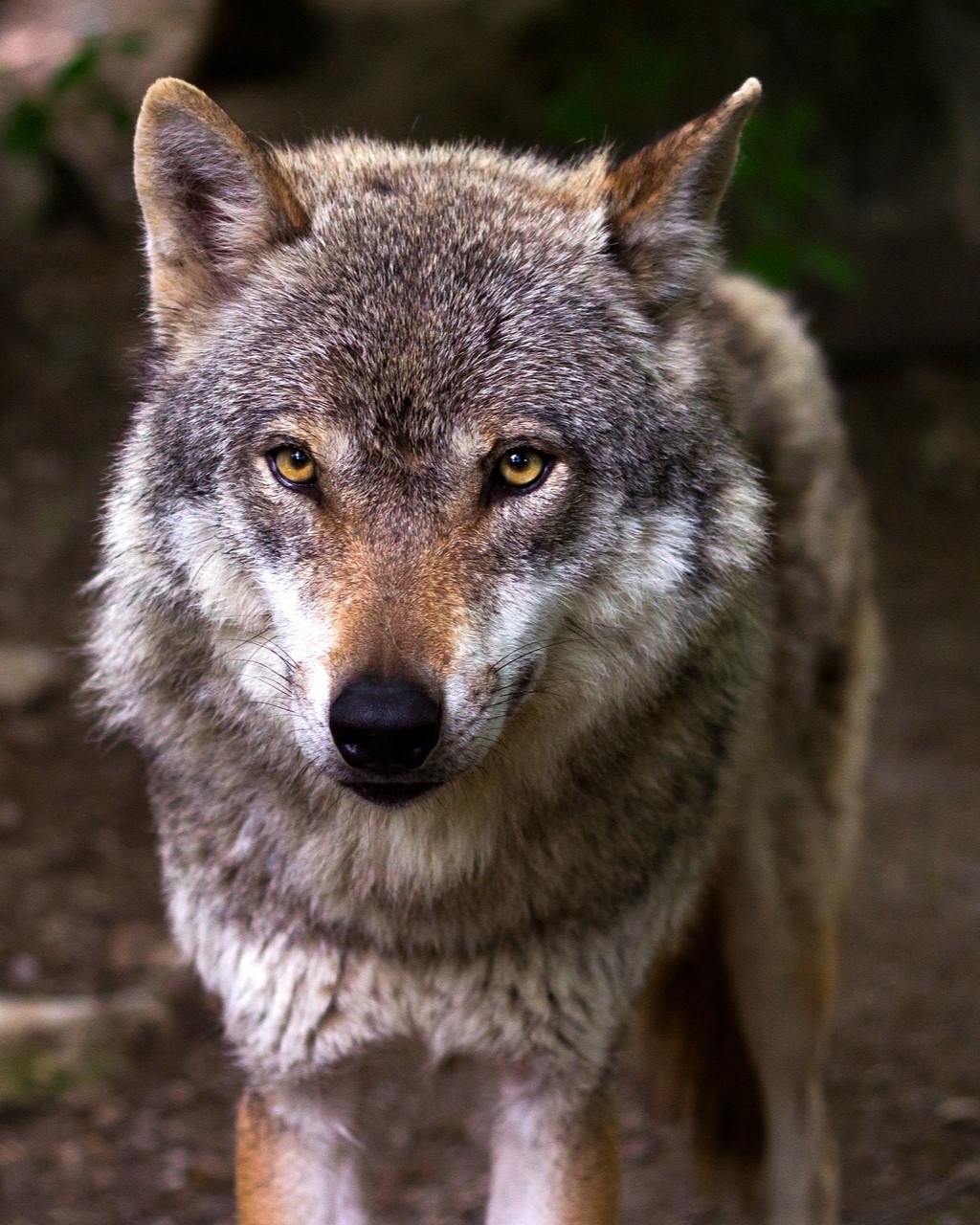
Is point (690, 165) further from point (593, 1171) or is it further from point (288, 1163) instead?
point (288, 1163)

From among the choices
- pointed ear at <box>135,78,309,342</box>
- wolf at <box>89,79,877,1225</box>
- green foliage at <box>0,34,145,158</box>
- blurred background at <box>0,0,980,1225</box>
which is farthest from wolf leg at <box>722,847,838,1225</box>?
green foliage at <box>0,34,145,158</box>

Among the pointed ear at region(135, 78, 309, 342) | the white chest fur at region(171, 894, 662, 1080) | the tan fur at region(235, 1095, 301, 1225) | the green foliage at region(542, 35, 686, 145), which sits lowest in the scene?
the tan fur at region(235, 1095, 301, 1225)

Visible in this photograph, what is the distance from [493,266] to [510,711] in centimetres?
84

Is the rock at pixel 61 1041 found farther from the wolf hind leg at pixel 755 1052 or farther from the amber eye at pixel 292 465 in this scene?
the amber eye at pixel 292 465

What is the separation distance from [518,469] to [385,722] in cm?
58

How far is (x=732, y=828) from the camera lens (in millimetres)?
3807

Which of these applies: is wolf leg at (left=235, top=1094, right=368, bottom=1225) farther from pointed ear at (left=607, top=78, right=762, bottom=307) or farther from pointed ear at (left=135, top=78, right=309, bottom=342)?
pointed ear at (left=607, top=78, right=762, bottom=307)

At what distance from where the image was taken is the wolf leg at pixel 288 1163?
9.87 feet

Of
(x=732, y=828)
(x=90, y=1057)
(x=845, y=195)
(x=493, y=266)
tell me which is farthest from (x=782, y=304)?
(x=845, y=195)

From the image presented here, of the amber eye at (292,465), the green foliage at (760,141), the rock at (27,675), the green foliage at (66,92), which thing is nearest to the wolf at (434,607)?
the amber eye at (292,465)

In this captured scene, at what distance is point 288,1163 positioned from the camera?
302 cm

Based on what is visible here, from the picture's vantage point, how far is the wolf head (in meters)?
2.48

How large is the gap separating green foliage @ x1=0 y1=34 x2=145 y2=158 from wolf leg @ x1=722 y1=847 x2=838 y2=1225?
159 inches

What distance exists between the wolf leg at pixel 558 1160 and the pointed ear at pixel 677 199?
1.61m
